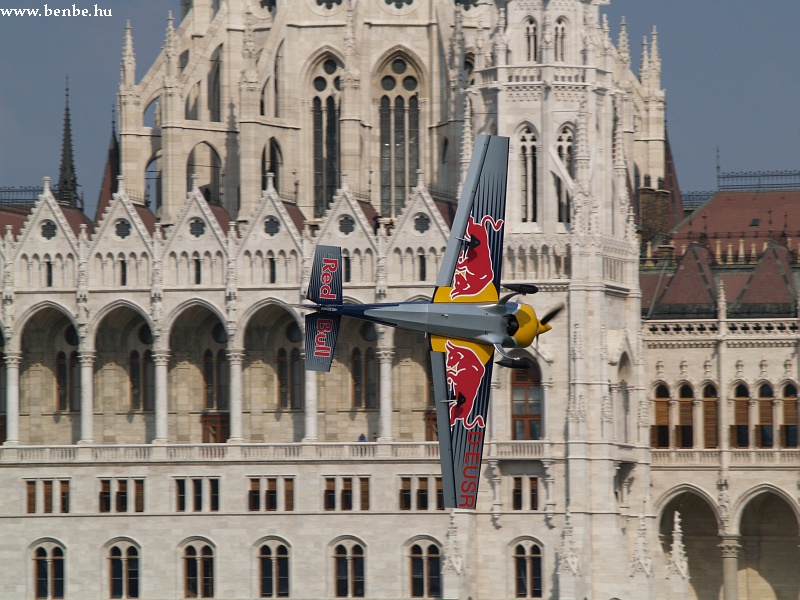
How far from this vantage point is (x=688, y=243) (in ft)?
414

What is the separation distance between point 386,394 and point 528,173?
1077cm

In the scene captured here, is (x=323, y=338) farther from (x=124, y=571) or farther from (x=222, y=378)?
(x=222, y=378)

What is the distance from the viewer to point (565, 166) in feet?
374

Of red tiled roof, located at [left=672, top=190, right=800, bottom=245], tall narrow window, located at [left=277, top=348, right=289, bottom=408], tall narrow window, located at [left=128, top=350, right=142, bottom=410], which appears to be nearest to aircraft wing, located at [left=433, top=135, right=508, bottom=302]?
tall narrow window, located at [left=277, top=348, right=289, bottom=408]

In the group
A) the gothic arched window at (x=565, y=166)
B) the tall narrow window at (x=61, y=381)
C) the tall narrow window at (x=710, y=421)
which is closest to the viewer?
the gothic arched window at (x=565, y=166)

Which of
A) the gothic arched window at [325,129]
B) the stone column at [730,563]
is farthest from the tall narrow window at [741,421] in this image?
the gothic arched window at [325,129]

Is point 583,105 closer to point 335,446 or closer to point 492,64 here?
point 492,64

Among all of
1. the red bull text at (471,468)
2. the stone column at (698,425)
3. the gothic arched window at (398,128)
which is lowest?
the red bull text at (471,468)

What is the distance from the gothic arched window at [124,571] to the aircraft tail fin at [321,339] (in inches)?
1625

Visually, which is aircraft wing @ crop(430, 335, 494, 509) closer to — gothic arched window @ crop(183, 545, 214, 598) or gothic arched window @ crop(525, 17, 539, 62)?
gothic arched window @ crop(525, 17, 539, 62)

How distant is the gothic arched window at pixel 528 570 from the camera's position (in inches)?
4444

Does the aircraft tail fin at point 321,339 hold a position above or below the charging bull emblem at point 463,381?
above

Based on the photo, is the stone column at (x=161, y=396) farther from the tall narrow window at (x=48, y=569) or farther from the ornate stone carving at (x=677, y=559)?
the ornate stone carving at (x=677, y=559)

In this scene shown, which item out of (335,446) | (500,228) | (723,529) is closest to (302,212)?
(335,446)
